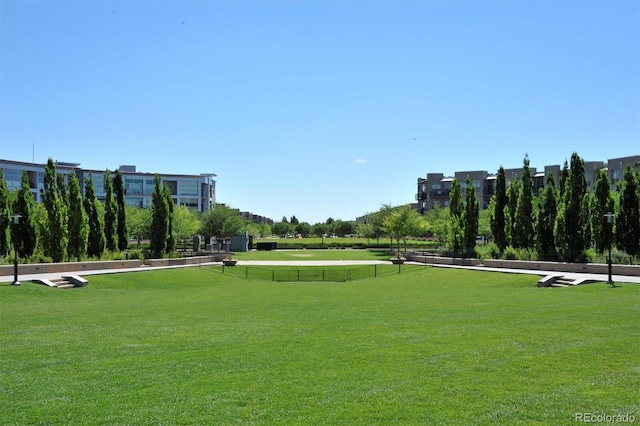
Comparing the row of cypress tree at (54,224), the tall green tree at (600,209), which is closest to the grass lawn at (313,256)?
the row of cypress tree at (54,224)

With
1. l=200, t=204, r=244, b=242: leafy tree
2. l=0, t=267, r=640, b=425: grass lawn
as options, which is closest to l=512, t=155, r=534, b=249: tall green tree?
l=0, t=267, r=640, b=425: grass lawn

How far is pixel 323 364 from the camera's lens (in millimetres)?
9391

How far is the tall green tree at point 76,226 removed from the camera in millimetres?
36188

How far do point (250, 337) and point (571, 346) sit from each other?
732cm

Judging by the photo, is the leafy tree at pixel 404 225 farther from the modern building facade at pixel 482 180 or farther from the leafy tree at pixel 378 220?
the modern building facade at pixel 482 180

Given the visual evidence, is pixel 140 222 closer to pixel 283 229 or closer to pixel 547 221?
pixel 547 221

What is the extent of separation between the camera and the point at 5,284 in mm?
25094

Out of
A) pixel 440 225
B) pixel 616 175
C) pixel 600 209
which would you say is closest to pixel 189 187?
pixel 440 225

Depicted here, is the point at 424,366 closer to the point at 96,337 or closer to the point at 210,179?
the point at 96,337

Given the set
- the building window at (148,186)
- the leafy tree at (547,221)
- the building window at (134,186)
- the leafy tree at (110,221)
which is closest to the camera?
the leafy tree at (547,221)

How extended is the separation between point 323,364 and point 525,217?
37.5m

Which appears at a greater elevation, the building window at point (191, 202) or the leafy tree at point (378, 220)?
the building window at point (191, 202)

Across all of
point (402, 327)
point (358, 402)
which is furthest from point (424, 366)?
point (402, 327)

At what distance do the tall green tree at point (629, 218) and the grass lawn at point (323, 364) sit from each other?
59.3ft
